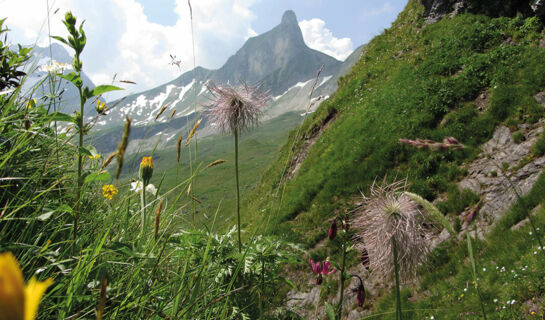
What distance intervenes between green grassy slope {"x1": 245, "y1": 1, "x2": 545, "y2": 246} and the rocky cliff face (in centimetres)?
64

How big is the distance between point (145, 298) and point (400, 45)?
20294 mm

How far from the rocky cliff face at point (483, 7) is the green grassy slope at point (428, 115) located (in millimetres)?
639

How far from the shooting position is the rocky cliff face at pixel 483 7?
13.3 meters

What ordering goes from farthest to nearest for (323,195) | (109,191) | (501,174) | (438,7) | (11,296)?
(438,7) → (323,195) → (501,174) → (109,191) → (11,296)

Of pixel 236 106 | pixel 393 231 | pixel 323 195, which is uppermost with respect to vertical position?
pixel 236 106

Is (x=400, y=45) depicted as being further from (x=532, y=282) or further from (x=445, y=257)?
(x=532, y=282)

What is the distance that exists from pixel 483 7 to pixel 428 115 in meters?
8.55

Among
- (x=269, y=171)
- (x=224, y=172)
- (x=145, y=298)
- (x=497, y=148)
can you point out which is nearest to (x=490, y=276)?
(x=497, y=148)

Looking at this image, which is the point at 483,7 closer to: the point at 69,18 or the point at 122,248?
the point at 69,18

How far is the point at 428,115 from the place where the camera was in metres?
11.7

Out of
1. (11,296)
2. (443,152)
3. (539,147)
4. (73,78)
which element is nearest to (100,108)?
(73,78)

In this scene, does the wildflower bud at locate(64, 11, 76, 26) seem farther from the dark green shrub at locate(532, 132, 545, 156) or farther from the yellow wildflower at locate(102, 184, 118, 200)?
the dark green shrub at locate(532, 132, 545, 156)

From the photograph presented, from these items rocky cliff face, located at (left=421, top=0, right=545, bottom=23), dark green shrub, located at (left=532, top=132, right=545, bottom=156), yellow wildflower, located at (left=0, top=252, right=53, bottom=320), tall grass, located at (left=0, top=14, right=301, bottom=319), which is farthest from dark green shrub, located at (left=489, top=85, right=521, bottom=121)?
yellow wildflower, located at (left=0, top=252, right=53, bottom=320)

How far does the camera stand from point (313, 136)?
19.4 metres
